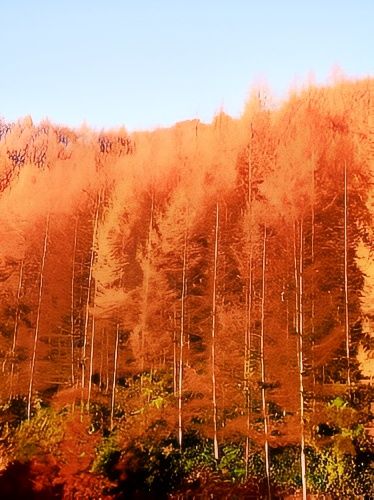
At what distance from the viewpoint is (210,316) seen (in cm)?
1905

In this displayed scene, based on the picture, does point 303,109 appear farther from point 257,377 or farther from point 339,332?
point 339,332

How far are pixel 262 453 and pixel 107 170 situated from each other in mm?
20045

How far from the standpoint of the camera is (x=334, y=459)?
15.9 m

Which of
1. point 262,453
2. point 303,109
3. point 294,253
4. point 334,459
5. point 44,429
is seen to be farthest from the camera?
point 303,109

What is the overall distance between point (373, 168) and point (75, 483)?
1319 centimetres

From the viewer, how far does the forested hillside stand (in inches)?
587

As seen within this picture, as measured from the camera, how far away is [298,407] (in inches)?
551

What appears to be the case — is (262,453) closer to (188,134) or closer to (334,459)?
(334,459)

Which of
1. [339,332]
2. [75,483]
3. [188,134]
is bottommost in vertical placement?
[75,483]

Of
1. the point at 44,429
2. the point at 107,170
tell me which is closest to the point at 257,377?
the point at 44,429

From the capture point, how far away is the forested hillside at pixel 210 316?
14.9m

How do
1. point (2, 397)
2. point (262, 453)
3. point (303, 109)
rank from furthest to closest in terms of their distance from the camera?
point (303, 109) → point (2, 397) → point (262, 453)

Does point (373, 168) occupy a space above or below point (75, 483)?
above

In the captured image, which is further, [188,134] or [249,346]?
[188,134]
